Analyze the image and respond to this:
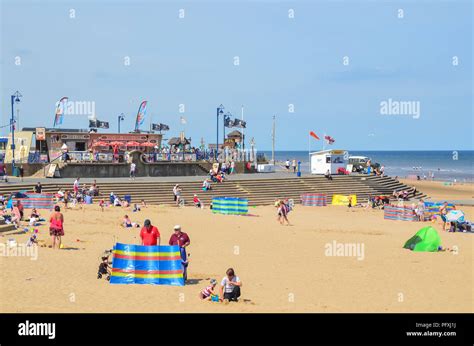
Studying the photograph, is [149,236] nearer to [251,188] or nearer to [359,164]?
[251,188]

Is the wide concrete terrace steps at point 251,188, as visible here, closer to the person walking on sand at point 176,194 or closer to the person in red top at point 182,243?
the person walking on sand at point 176,194

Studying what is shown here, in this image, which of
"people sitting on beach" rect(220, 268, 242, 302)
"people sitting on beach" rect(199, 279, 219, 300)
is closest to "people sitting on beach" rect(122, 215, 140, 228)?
"people sitting on beach" rect(199, 279, 219, 300)

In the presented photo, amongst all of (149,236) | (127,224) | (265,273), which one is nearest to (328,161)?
(127,224)

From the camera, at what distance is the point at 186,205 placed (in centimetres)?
3028

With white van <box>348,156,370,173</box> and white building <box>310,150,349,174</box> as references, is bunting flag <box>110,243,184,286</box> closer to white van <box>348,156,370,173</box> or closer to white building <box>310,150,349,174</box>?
white building <box>310,150,349,174</box>

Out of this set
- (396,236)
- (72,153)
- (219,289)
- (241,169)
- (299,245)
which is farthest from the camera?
(241,169)

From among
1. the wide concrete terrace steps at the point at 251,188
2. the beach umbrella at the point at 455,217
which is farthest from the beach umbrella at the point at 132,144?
the beach umbrella at the point at 455,217

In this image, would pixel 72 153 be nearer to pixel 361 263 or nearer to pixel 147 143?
pixel 147 143

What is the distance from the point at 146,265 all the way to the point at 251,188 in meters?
22.6

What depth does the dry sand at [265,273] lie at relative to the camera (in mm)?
10703

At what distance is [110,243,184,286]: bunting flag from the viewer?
12.2 m

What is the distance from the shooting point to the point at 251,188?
34.6 m
